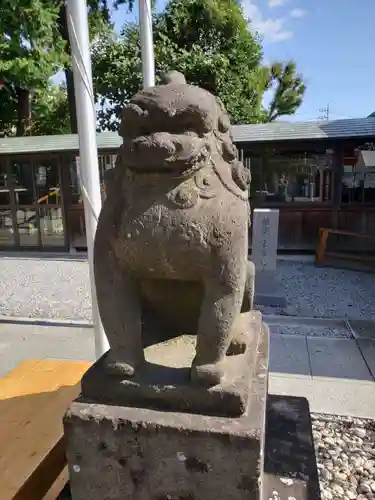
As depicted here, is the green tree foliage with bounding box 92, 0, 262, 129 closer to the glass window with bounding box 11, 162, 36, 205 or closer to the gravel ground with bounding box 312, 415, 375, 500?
the glass window with bounding box 11, 162, 36, 205

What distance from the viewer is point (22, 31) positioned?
5156mm

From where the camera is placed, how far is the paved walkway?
290 centimetres

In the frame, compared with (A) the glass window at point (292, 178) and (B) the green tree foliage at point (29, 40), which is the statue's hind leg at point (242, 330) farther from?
(A) the glass window at point (292, 178)

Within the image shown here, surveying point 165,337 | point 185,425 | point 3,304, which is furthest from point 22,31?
point 185,425

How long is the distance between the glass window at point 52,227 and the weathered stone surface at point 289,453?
24.2ft

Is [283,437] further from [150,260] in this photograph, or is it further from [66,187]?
[66,187]

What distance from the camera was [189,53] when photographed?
39.4ft

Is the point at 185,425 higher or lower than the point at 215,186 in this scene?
lower

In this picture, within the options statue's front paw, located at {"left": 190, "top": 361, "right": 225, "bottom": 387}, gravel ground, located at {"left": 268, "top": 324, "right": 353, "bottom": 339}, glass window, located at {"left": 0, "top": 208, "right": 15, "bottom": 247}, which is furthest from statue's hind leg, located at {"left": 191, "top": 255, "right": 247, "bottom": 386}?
glass window, located at {"left": 0, "top": 208, "right": 15, "bottom": 247}

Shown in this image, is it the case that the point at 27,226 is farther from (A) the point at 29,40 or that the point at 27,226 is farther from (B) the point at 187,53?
(B) the point at 187,53

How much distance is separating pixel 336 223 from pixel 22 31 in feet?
18.5

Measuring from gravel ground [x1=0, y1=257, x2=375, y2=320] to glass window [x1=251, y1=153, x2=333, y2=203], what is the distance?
1265mm

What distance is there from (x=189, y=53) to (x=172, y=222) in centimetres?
1216

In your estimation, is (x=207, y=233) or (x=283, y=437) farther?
Answer: (x=283, y=437)
